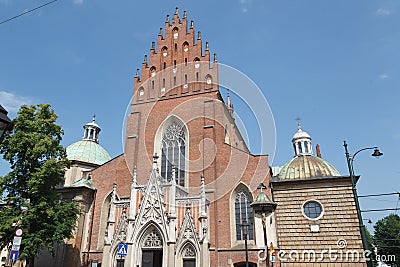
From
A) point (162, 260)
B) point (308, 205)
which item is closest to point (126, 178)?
point (162, 260)

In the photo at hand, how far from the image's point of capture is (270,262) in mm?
18953

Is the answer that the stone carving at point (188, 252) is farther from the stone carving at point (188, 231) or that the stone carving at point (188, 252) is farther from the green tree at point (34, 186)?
the green tree at point (34, 186)

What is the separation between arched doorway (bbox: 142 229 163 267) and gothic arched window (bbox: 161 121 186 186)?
4623mm

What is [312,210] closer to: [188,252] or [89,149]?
[188,252]

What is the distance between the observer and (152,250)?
66.7 ft

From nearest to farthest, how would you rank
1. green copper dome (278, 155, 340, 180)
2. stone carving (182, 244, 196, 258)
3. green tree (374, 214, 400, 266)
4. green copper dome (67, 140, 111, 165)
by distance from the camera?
1. stone carving (182, 244, 196, 258)
2. green copper dome (278, 155, 340, 180)
3. green copper dome (67, 140, 111, 165)
4. green tree (374, 214, 400, 266)

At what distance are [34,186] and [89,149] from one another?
15.6m

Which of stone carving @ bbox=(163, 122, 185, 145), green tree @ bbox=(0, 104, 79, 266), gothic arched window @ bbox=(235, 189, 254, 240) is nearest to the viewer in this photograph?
green tree @ bbox=(0, 104, 79, 266)

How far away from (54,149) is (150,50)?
13.7 meters

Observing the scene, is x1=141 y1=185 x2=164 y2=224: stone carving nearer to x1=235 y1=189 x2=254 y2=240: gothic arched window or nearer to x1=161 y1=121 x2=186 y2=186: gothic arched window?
x1=161 y1=121 x2=186 y2=186: gothic arched window

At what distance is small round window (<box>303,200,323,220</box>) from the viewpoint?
20.5 m

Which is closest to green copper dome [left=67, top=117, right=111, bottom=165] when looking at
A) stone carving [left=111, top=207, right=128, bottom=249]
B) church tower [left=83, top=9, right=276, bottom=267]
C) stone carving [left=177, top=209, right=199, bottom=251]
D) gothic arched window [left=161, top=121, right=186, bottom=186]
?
church tower [left=83, top=9, right=276, bottom=267]

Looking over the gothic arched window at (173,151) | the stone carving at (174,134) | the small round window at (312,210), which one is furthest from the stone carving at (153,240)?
the small round window at (312,210)

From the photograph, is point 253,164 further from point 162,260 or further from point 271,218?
point 162,260
